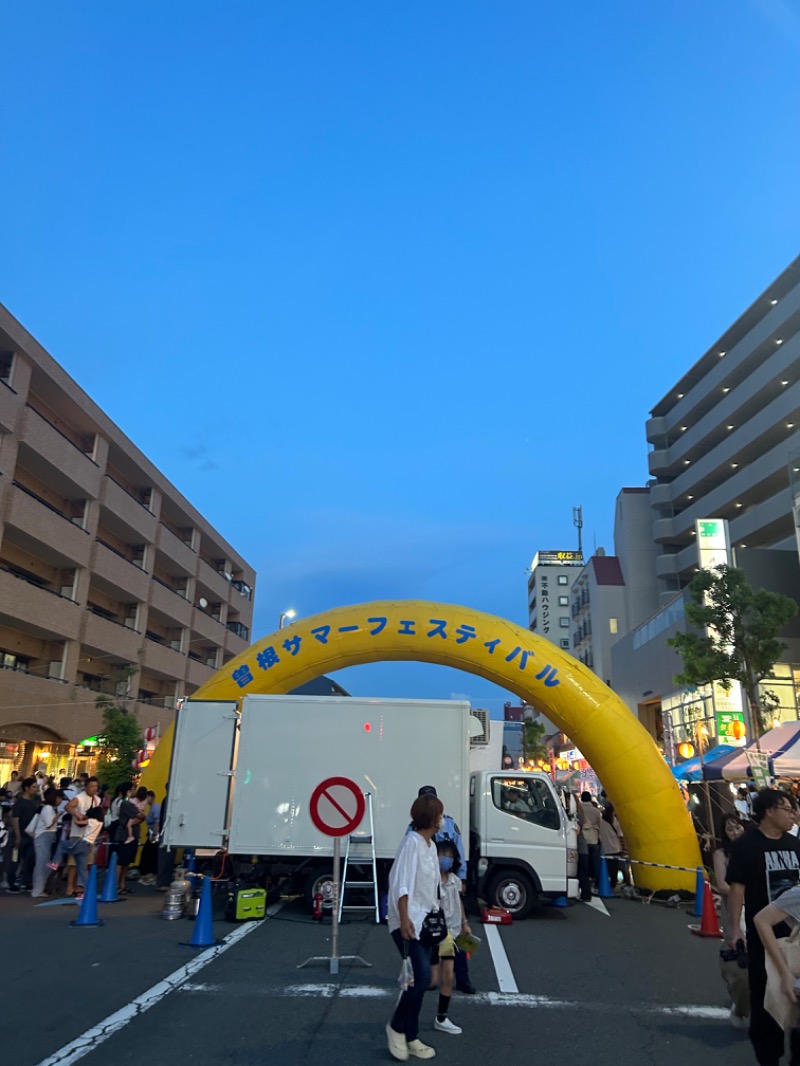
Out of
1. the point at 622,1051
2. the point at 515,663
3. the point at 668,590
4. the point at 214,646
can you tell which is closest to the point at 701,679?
the point at 515,663

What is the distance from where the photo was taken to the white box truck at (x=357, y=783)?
10914mm

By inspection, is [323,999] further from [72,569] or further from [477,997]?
[72,569]

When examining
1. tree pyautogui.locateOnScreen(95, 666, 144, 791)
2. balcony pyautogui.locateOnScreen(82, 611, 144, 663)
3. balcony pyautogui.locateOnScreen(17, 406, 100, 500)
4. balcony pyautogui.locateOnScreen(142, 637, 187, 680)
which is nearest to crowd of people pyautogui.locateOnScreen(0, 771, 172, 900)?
tree pyautogui.locateOnScreen(95, 666, 144, 791)

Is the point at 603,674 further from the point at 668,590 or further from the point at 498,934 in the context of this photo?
the point at 498,934

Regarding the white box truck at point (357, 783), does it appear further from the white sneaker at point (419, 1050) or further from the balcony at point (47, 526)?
the balcony at point (47, 526)

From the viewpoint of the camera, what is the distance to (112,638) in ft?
125

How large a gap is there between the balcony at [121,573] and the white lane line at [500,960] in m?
31.3

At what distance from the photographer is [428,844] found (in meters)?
5.47

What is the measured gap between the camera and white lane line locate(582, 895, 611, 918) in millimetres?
11859

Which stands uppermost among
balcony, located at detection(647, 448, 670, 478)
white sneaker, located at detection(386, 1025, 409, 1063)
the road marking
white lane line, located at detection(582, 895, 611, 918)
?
balcony, located at detection(647, 448, 670, 478)

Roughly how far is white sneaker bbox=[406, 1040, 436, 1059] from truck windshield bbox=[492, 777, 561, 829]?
244 inches

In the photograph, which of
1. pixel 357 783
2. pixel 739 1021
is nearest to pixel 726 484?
pixel 357 783

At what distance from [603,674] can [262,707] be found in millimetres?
49174

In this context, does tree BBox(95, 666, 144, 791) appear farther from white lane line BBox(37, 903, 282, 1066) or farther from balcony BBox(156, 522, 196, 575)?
white lane line BBox(37, 903, 282, 1066)
